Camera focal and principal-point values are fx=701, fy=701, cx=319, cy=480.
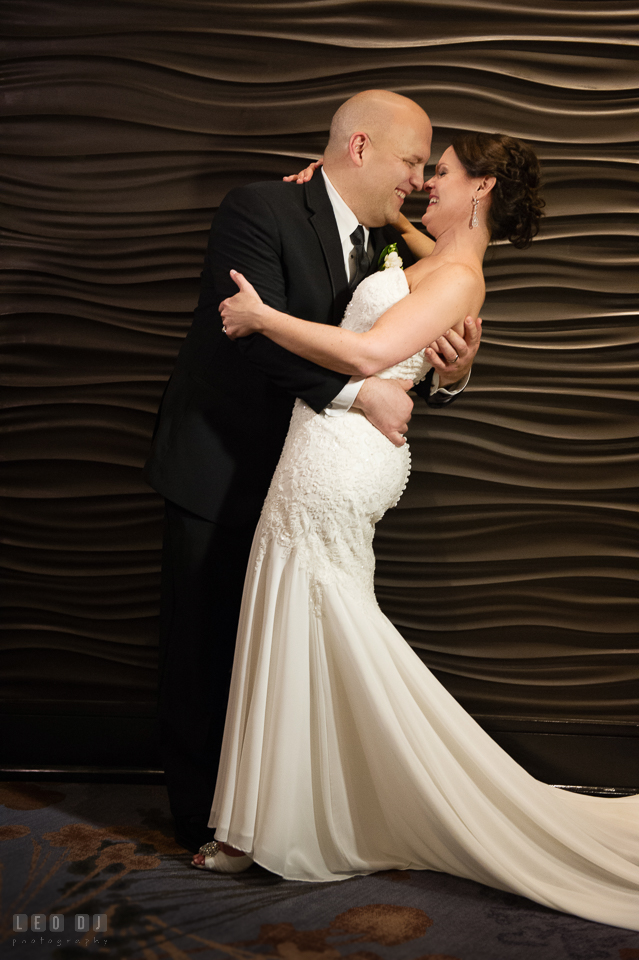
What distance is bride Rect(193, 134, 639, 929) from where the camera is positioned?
1.64 metres

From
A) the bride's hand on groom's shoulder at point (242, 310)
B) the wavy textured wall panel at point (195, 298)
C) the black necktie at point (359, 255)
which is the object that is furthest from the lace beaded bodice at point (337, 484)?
the wavy textured wall panel at point (195, 298)

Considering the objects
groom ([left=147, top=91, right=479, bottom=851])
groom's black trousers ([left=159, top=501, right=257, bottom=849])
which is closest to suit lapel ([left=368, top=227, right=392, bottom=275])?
groom ([left=147, top=91, right=479, bottom=851])

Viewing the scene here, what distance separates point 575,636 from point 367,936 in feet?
4.03

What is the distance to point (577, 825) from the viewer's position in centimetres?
174

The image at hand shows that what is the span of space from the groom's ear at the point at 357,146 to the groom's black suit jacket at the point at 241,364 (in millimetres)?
105

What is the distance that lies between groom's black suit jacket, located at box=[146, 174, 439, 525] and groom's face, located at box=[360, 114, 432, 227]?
0.12 meters

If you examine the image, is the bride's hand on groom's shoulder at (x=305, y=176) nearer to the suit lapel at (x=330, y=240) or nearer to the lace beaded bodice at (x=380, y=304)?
the suit lapel at (x=330, y=240)

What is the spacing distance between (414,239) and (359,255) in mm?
281

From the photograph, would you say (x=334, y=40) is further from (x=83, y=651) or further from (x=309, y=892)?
(x=309, y=892)

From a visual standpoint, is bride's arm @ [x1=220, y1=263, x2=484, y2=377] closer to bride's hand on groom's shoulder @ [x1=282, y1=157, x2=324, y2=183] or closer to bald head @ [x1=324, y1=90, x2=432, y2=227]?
bald head @ [x1=324, y1=90, x2=432, y2=227]

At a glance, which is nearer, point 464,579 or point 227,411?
point 227,411

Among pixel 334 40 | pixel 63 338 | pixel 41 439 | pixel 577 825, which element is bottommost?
pixel 577 825

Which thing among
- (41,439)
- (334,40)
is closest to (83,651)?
(41,439)

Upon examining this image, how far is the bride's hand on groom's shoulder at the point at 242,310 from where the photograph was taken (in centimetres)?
165
